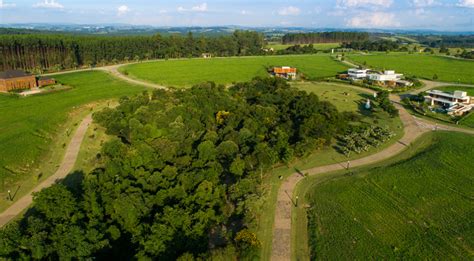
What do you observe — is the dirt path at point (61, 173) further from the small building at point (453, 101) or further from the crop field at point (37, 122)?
the small building at point (453, 101)

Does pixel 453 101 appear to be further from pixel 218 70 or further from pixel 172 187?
pixel 218 70

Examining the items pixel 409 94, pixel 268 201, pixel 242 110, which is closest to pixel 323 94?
pixel 409 94

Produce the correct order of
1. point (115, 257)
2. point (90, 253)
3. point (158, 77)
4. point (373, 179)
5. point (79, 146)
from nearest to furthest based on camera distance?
point (90, 253)
point (115, 257)
point (373, 179)
point (79, 146)
point (158, 77)

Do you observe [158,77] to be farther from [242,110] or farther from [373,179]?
[373,179]

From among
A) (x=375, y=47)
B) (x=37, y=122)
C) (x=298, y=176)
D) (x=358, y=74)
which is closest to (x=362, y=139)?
(x=298, y=176)

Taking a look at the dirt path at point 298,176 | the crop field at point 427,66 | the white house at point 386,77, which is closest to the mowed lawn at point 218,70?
the crop field at point 427,66
